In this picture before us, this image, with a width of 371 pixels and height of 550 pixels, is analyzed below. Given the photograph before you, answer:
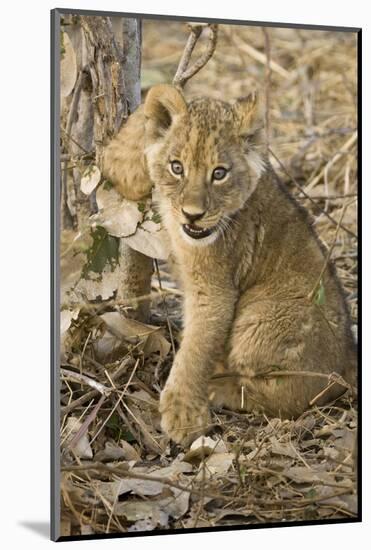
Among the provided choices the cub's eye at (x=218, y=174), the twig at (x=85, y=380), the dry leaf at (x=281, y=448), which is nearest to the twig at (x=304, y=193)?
the cub's eye at (x=218, y=174)

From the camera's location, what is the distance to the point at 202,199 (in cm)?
460

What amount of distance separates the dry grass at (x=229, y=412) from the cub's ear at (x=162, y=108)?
54 mm

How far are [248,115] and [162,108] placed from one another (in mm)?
344

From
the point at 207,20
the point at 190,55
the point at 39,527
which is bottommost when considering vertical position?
the point at 39,527

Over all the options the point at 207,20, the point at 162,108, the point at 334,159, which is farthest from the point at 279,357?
the point at 207,20

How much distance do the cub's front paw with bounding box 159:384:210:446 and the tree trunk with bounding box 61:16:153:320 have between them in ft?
1.05

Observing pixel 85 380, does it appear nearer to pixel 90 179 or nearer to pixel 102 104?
pixel 90 179

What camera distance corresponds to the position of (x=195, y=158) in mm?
4629

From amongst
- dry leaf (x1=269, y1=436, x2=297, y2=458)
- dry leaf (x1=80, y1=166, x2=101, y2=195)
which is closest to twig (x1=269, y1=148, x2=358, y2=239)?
dry leaf (x1=80, y1=166, x2=101, y2=195)

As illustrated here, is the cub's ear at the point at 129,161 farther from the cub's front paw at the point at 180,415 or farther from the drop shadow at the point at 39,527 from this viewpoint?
the drop shadow at the point at 39,527

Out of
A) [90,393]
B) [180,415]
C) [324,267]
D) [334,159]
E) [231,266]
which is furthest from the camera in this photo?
[334,159]

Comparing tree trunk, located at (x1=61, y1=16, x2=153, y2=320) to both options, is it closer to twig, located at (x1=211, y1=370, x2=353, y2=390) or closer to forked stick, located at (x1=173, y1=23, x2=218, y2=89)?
forked stick, located at (x1=173, y1=23, x2=218, y2=89)

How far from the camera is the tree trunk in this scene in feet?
14.8

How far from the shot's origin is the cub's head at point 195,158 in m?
4.61
